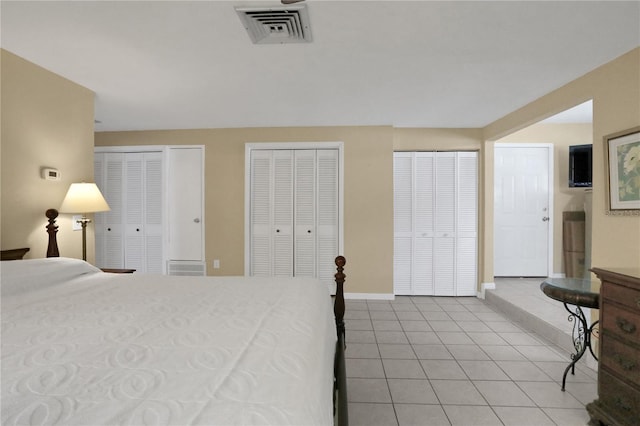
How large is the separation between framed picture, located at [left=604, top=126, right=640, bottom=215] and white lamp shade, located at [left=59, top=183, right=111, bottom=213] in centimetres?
397

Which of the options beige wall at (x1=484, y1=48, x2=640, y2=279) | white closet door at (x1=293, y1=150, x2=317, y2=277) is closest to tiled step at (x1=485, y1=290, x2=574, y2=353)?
beige wall at (x1=484, y1=48, x2=640, y2=279)

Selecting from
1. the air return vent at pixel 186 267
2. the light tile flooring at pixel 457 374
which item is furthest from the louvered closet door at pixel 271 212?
the light tile flooring at pixel 457 374

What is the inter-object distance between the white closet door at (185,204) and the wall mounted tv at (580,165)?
208 inches

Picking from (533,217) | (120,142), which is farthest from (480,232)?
(120,142)

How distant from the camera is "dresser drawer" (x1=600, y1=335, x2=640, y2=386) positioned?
150 cm

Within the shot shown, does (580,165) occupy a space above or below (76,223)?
above

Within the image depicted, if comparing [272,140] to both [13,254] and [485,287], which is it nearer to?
[13,254]

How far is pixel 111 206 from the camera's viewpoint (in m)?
4.22

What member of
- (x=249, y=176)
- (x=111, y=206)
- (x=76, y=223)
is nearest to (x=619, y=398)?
(x=249, y=176)

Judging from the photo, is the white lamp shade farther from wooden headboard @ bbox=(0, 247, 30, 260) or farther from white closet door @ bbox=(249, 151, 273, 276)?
white closet door @ bbox=(249, 151, 273, 276)

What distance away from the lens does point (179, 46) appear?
203 centimetres

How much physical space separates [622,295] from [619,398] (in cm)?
56

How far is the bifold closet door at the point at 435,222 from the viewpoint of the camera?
4.13 meters

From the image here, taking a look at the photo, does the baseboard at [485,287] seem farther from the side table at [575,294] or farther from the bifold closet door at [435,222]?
the side table at [575,294]
